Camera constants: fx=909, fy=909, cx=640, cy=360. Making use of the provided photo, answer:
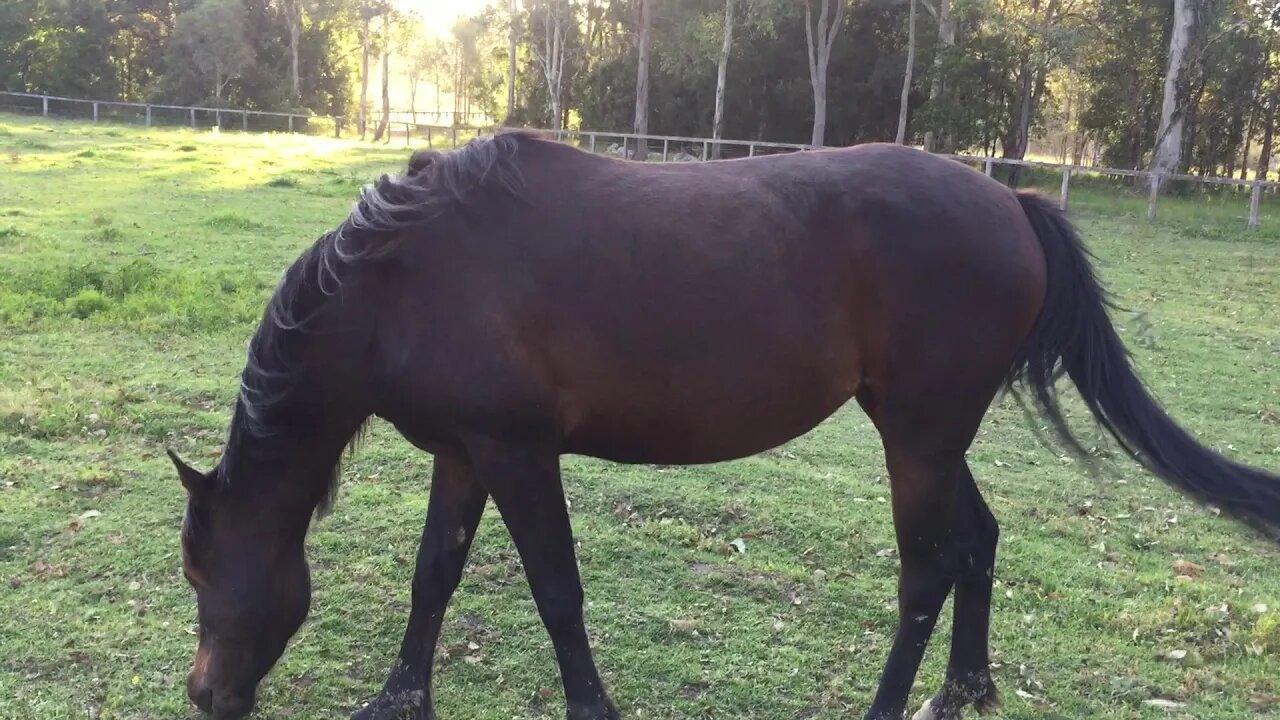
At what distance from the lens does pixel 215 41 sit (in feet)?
137

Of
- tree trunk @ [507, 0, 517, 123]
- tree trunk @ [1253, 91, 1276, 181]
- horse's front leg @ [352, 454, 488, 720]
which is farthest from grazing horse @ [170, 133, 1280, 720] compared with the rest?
tree trunk @ [507, 0, 517, 123]

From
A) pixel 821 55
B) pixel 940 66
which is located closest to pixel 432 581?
pixel 940 66

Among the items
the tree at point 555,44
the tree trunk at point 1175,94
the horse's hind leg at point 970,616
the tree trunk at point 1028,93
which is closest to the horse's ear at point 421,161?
the horse's hind leg at point 970,616

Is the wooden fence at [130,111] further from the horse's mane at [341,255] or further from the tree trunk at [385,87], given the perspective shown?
the horse's mane at [341,255]

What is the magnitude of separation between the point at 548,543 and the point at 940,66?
96.3ft

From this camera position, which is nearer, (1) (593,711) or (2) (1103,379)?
(1) (593,711)

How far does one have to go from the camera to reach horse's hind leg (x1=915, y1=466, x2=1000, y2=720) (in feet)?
10.4

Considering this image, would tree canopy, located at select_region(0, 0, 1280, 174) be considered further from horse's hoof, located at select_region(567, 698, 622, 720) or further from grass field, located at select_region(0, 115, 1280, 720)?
horse's hoof, located at select_region(567, 698, 622, 720)

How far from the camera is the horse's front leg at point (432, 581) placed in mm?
3051

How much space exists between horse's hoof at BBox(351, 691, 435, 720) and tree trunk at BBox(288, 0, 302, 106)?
1830 inches

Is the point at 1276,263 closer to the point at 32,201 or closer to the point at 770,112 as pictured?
the point at 32,201

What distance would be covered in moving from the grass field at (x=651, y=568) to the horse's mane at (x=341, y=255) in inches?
43.7

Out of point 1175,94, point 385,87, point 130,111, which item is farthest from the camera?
point 385,87

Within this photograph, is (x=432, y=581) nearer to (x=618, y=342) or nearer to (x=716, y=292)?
(x=618, y=342)
